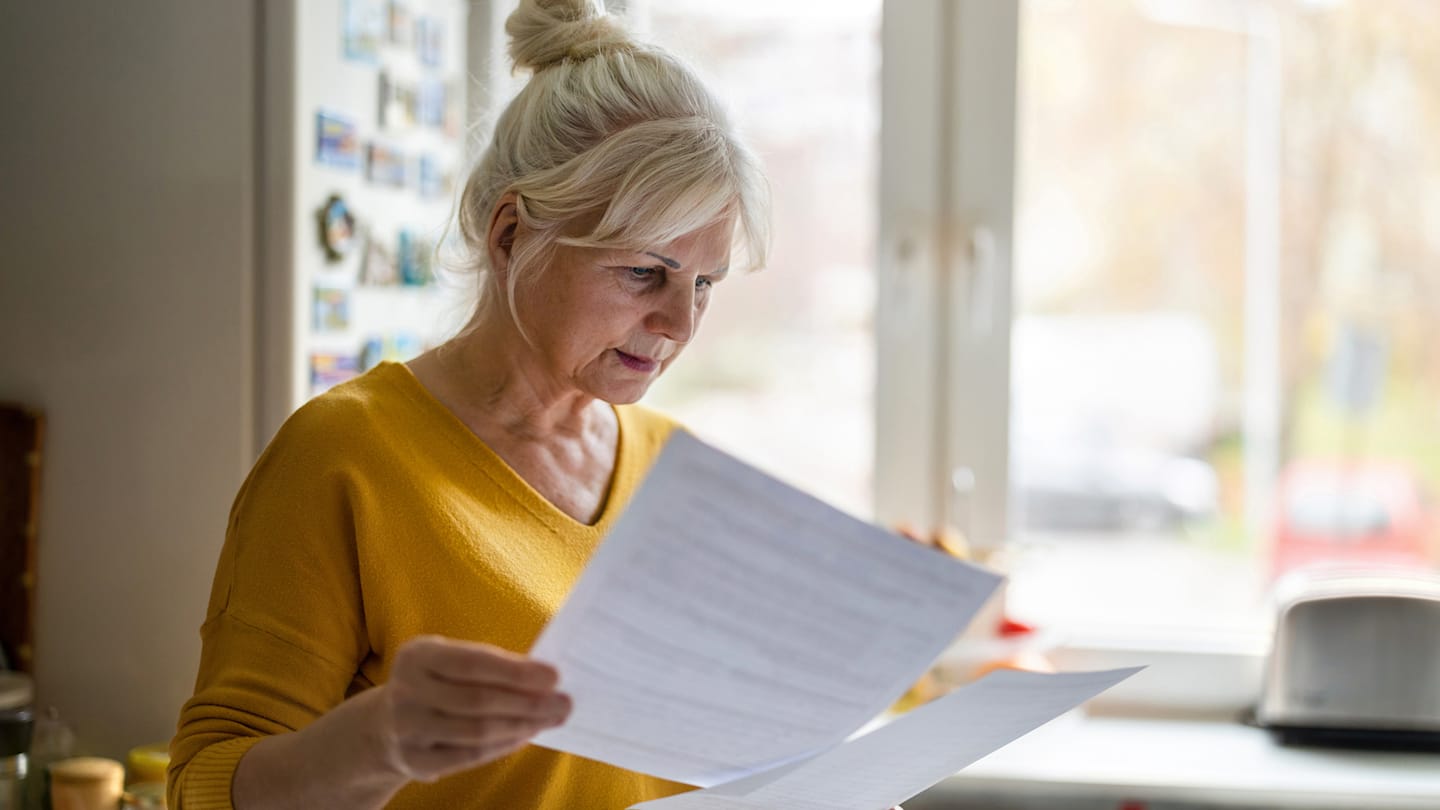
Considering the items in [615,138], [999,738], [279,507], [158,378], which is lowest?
[999,738]

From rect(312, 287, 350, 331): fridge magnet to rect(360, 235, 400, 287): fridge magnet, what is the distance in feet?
0.13

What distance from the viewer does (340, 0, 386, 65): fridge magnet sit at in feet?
4.98

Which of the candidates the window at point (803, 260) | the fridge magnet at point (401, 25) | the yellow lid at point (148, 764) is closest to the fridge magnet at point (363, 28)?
the fridge magnet at point (401, 25)

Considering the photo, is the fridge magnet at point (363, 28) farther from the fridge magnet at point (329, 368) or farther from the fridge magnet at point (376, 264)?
the fridge magnet at point (329, 368)

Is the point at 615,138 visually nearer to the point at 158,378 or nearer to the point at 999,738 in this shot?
the point at 999,738

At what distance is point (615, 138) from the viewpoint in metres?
0.96

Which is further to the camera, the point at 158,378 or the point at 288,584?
the point at 158,378

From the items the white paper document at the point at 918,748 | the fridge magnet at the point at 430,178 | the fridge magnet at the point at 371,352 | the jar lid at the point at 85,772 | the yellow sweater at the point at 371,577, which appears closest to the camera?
the white paper document at the point at 918,748

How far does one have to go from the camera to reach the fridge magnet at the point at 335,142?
1478 mm

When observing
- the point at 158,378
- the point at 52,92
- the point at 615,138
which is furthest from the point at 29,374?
the point at 615,138

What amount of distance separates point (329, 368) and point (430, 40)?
1.58 feet

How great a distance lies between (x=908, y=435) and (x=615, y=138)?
0.95 meters

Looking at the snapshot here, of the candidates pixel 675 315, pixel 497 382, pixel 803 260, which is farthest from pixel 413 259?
pixel 675 315

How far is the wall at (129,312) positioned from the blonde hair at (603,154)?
519 mm
